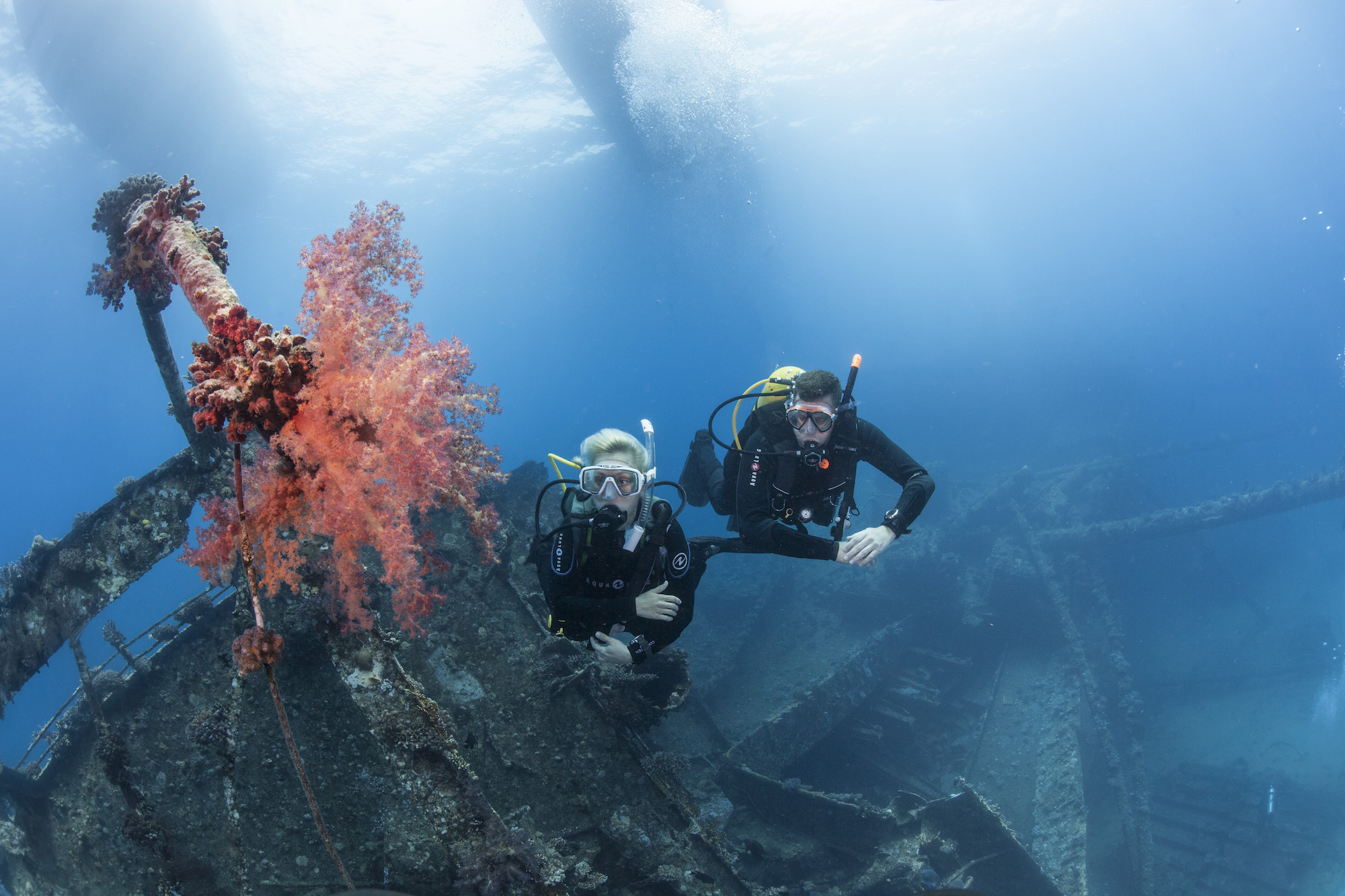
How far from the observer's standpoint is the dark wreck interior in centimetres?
369

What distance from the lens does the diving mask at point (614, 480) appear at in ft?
12.0

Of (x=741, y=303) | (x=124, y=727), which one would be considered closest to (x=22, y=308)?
(x=124, y=727)

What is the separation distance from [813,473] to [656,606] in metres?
1.91

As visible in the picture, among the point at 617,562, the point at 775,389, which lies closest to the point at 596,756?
the point at 617,562

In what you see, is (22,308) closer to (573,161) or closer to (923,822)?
(573,161)

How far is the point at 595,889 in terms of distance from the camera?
4117 millimetres

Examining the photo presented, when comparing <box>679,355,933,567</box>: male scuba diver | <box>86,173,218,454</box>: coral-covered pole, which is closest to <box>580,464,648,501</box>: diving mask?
<box>679,355,933,567</box>: male scuba diver

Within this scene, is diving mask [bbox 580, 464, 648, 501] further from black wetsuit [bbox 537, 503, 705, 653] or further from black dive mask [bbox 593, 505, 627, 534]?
black wetsuit [bbox 537, 503, 705, 653]

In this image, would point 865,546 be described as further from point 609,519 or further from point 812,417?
point 609,519

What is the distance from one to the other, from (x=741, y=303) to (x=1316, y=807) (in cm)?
13067

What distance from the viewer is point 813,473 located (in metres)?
4.68

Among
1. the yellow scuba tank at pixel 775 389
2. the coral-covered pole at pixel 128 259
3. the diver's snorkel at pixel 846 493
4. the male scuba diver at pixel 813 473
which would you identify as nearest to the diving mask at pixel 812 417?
the male scuba diver at pixel 813 473

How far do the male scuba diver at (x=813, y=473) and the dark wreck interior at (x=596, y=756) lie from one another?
1.98 m

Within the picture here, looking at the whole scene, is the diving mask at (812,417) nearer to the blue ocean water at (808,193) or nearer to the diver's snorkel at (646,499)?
the diver's snorkel at (646,499)
